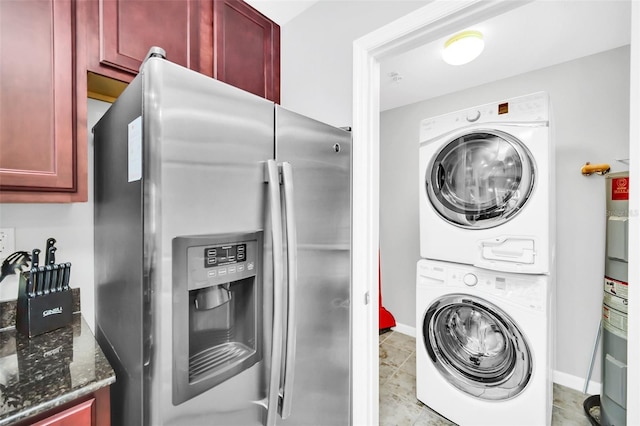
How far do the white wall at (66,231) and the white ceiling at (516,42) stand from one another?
1.38 meters

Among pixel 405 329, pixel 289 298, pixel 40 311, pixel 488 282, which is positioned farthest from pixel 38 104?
pixel 405 329

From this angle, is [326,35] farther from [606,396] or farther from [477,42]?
[606,396]

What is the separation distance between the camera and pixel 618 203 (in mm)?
1672

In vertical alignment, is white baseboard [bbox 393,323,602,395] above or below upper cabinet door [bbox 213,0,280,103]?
below

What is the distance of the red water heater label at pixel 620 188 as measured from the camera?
1.64 meters

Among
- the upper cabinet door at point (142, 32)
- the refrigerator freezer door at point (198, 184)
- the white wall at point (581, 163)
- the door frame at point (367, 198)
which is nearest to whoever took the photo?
the refrigerator freezer door at point (198, 184)

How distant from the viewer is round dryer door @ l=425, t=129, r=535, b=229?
1569 mm

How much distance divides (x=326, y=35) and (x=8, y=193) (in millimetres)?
1530

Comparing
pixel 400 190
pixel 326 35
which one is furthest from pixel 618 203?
pixel 326 35

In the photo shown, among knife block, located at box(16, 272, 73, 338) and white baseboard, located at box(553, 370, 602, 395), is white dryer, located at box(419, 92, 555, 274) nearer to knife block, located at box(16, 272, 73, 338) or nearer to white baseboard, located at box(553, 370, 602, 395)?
white baseboard, located at box(553, 370, 602, 395)

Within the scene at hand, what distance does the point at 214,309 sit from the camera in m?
0.86

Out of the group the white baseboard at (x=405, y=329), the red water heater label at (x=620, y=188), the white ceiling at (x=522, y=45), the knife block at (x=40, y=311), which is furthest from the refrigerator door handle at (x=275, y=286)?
the white baseboard at (x=405, y=329)

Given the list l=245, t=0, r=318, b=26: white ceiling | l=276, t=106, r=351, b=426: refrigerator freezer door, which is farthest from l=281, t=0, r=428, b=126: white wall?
l=276, t=106, r=351, b=426: refrigerator freezer door

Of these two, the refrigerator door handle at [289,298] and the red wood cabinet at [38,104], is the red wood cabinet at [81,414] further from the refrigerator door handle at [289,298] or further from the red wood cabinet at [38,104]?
the red wood cabinet at [38,104]
